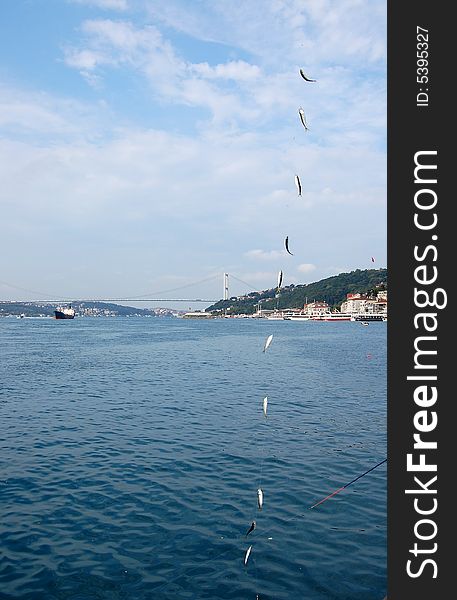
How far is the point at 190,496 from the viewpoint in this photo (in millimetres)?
12078

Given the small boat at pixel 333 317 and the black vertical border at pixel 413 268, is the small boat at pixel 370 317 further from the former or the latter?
the black vertical border at pixel 413 268

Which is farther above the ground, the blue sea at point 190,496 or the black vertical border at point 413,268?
the black vertical border at point 413,268

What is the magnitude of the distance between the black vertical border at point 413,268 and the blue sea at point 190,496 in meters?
4.14

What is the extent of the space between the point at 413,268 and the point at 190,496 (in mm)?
9322

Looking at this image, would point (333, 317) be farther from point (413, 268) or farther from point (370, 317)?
point (413, 268)

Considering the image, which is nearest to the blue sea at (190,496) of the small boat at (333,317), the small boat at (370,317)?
the small boat at (370,317)

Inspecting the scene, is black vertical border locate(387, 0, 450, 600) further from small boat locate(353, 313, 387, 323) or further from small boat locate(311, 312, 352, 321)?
small boat locate(311, 312, 352, 321)

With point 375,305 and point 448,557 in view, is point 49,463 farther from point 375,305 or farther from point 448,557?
point 375,305

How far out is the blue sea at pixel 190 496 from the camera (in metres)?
8.48

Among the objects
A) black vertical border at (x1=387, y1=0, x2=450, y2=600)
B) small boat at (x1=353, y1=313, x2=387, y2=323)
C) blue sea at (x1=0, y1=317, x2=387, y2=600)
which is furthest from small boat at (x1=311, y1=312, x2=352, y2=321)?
black vertical border at (x1=387, y1=0, x2=450, y2=600)

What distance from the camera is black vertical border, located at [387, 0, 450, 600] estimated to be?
4551mm

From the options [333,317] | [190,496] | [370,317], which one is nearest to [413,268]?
[190,496]

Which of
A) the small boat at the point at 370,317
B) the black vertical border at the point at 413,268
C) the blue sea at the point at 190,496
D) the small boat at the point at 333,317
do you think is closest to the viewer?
the black vertical border at the point at 413,268

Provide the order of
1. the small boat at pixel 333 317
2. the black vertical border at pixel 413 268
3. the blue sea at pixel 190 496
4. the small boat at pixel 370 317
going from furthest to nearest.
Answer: the small boat at pixel 333 317 → the small boat at pixel 370 317 → the blue sea at pixel 190 496 → the black vertical border at pixel 413 268
